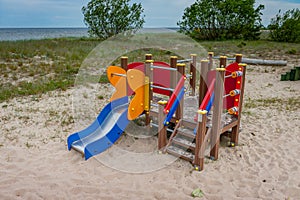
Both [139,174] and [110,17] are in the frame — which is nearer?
[139,174]

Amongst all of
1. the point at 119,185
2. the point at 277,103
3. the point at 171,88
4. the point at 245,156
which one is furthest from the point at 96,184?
the point at 277,103

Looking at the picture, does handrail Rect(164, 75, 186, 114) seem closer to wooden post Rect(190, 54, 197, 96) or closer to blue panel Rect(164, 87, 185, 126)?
blue panel Rect(164, 87, 185, 126)

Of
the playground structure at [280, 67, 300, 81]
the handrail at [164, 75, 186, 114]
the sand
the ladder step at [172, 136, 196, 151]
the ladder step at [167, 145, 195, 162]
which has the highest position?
the handrail at [164, 75, 186, 114]

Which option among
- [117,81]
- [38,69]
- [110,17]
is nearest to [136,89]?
[117,81]

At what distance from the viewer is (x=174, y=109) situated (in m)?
3.64

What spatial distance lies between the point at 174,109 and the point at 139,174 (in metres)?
1.00

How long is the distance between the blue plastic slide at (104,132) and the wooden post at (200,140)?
122cm

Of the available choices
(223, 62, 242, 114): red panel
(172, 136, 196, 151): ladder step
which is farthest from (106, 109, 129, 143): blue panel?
(223, 62, 242, 114): red panel

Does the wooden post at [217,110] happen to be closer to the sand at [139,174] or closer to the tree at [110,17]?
the sand at [139,174]

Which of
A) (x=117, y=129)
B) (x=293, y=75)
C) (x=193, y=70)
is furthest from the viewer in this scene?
(x=293, y=75)

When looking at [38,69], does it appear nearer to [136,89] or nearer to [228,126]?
[136,89]

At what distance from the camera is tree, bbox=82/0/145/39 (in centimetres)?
2095

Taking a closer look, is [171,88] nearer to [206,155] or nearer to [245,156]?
[206,155]

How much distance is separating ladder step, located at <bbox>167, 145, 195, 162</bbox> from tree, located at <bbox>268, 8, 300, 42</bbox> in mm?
21367
